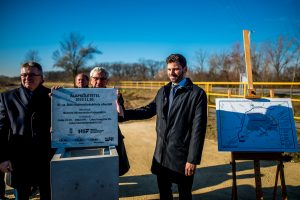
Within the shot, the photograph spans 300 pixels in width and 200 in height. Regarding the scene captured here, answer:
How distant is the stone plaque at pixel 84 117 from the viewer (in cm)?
231

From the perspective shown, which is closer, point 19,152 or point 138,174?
point 19,152

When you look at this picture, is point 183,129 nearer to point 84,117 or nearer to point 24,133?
point 84,117

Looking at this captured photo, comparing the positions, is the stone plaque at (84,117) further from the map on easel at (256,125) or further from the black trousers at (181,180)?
the map on easel at (256,125)

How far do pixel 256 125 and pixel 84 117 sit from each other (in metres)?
2.21

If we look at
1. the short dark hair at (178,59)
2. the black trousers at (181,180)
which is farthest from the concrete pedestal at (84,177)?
the short dark hair at (178,59)

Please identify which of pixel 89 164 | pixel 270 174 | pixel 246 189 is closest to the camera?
pixel 89 164

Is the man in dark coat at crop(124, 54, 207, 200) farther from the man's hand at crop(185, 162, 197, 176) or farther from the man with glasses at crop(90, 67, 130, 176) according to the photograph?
the man with glasses at crop(90, 67, 130, 176)

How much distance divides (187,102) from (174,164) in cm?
70

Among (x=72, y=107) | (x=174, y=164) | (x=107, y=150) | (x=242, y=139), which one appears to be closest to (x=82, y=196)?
(x=107, y=150)

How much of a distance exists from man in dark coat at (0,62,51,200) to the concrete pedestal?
45cm

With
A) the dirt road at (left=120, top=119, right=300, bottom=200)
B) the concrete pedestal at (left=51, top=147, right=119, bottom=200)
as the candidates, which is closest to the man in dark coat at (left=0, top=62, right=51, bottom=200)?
the concrete pedestal at (left=51, top=147, right=119, bottom=200)

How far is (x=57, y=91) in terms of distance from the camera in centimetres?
231

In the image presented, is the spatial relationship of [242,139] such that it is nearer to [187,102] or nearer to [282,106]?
[282,106]

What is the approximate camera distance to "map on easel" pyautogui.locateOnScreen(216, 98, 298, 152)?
2979 millimetres
